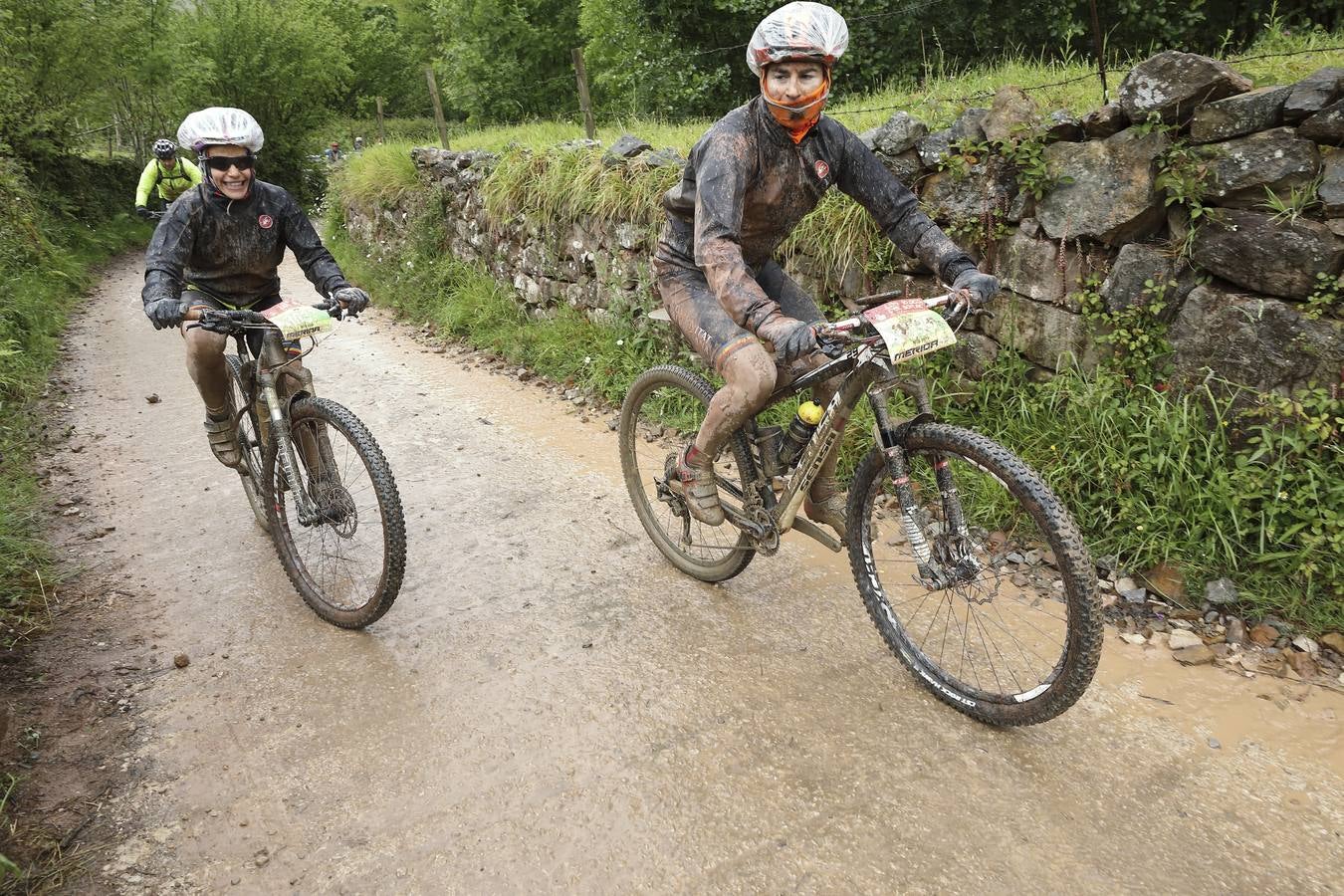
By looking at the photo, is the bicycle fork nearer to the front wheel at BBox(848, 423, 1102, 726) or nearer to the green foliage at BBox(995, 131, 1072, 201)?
the front wheel at BBox(848, 423, 1102, 726)

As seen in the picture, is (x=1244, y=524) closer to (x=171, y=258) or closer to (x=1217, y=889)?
(x=1217, y=889)

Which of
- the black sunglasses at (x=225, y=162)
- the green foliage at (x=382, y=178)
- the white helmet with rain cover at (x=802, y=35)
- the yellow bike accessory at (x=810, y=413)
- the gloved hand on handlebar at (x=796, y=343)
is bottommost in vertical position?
the yellow bike accessory at (x=810, y=413)

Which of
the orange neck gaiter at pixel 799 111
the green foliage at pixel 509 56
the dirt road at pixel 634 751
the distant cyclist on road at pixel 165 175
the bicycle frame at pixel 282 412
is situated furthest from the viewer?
the green foliage at pixel 509 56

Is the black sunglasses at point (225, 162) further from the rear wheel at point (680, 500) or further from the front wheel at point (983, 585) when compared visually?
the front wheel at point (983, 585)

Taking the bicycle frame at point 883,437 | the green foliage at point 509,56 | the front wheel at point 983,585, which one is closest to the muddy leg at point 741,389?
the bicycle frame at point 883,437

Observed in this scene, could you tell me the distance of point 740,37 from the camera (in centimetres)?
1170

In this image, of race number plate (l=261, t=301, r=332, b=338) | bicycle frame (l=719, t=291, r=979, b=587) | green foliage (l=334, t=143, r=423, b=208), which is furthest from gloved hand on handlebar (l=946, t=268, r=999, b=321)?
green foliage (l=334, t=143, r=423, b=208)

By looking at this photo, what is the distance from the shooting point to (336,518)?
11.5ft

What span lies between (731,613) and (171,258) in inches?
120

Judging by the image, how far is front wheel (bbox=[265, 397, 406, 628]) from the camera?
10.3 feet

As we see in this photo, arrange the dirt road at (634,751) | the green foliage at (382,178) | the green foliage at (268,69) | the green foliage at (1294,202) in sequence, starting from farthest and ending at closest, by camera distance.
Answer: the green foliage at (268,69) < the green foliage at (382,178) < the green foliage at (1294,202) < the dirt road at (634,751)

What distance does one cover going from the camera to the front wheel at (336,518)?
313cm

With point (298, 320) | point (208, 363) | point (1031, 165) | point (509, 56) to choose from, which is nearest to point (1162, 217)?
point (1031, 165)

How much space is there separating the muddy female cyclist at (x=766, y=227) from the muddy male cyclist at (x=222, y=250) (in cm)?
168
